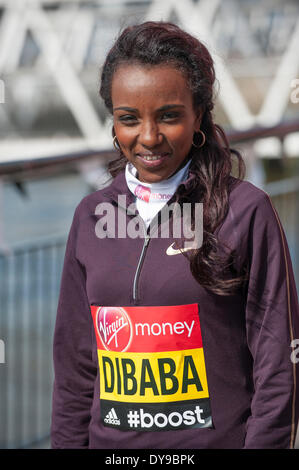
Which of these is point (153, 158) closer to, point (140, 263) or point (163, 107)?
point (163, 107)

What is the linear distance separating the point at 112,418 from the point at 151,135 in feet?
1.85

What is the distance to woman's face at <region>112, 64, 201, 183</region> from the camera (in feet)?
5.37

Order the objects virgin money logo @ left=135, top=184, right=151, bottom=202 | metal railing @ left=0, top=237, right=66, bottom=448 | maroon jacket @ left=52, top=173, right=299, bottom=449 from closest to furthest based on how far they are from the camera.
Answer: maroon jacket @ left=52, top=173, right=299, bottom=449 → virgin money logo @ left=135, top=184, right=151, bottom=202 → metal railing @ left=0, top=237, right=66, bottom=448

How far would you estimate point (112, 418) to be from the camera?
1.70 m

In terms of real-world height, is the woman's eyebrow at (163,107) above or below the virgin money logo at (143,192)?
above

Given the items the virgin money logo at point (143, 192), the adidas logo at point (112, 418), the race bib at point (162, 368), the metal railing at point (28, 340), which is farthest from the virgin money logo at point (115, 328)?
the metal railing at point (28, 340)

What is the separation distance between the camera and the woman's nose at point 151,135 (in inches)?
64.5

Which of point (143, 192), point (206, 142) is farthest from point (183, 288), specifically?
point (206, 142)

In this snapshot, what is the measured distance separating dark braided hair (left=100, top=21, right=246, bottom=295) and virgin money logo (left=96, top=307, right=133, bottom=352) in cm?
17

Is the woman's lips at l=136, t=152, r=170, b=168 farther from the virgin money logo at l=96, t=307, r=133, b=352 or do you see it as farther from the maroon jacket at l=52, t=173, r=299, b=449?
the virgin money logo at l=96, t=307, r=133, b=352

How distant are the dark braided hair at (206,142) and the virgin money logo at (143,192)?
0.06 m

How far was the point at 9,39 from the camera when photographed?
70.9 ft

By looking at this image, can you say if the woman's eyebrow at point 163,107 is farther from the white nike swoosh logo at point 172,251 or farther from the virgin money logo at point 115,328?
the virgin money logo at point 115,328

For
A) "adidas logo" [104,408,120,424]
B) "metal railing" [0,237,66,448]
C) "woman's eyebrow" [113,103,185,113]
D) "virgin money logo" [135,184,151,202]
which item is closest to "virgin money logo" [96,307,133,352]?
"adidas logo" [104,408,120,424]
